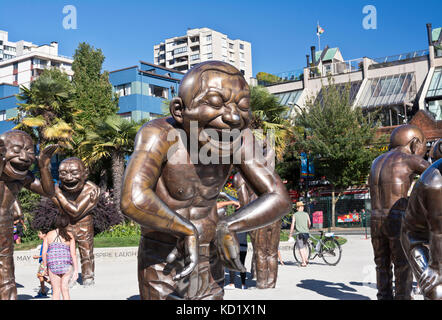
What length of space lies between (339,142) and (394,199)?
2151 cm

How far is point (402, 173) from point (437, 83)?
29.0 m

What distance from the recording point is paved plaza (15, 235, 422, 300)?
7.68 meters

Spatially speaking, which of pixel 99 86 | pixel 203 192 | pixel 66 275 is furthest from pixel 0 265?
pixel 99 86

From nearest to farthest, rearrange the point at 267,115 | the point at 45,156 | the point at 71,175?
the point at 45,156 → the point at 71,175 → the point at 267,115

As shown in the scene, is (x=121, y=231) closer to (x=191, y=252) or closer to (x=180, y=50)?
(x=191, y=252)

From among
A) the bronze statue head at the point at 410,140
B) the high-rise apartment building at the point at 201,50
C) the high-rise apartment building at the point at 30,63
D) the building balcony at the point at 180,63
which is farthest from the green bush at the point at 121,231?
the building balcony at the point at 180,63

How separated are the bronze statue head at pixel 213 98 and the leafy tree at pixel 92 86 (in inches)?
977

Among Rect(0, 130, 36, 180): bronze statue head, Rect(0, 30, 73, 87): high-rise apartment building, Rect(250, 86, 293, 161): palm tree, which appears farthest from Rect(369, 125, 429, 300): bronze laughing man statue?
Rect(0, 30, 73, 87): high-rise apartment building

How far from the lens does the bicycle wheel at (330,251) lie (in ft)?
39.5

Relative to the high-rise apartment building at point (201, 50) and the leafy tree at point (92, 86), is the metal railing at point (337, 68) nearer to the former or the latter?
the leafy tree at point (92, 86)

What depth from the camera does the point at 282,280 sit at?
9.35 meters

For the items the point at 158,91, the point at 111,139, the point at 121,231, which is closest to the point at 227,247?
the point at 121,231

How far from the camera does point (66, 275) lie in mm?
6156
